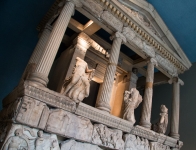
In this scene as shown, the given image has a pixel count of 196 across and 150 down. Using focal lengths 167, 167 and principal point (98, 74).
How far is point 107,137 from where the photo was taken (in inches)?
140

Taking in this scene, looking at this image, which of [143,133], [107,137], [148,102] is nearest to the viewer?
[107,137]

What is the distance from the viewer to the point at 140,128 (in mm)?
4301

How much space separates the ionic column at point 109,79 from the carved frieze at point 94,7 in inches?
29.8

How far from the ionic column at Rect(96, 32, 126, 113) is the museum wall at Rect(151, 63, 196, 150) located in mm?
4309

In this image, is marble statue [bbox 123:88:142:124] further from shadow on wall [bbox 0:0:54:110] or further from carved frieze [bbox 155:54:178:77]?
shadow on wall [bbox 0:0:54:110]

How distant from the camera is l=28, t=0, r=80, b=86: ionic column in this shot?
311cm

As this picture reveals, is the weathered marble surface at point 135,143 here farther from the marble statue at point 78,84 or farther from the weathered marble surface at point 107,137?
the marble statue at point 78,84

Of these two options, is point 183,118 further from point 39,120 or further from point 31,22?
point 31,22

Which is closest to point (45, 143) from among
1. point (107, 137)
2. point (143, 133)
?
point (107, 137)

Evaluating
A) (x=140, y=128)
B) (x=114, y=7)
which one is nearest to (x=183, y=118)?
(x=140, y=128)

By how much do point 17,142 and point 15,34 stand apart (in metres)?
5.20

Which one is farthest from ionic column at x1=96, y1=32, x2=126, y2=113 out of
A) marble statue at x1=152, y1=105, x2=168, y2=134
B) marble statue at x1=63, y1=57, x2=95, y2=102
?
marble statue at x1=152, y1=105, x2=168, y2=134

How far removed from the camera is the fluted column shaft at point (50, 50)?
123 inches

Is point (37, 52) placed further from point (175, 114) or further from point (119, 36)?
point (175, 114)
